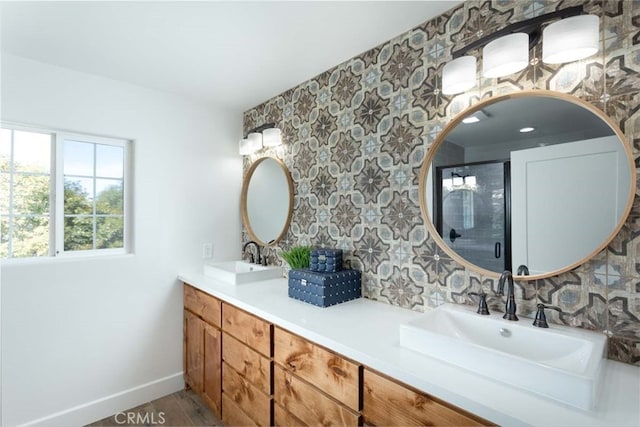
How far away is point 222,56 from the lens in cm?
192

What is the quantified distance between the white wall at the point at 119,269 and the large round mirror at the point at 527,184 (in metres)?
1.92

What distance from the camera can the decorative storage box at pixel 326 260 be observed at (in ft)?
6.09

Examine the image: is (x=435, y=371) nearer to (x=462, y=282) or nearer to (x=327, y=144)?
(x=462, y=282)

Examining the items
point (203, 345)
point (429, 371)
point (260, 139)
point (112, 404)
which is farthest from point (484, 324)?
point (112, 404)

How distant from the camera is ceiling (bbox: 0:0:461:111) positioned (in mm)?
1486

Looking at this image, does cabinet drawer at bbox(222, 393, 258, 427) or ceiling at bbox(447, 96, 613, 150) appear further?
cabinet drawer at bbox(222, 393, 258, 427)

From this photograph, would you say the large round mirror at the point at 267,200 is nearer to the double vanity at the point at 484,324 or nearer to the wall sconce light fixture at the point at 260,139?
the wall sconce light fixture at the point at 260,139

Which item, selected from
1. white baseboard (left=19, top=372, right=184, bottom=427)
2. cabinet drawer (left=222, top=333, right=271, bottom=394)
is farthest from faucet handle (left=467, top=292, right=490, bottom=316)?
white baseboard (left=19, top=372, right=184, bottom=427)

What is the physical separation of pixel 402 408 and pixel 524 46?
1399 mm

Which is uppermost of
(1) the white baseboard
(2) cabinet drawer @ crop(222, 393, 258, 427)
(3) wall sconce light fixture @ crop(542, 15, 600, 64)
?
(3) wall sconce light fixture @ crop(542, 15, 600, 64)

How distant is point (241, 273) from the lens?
2217 millimetres

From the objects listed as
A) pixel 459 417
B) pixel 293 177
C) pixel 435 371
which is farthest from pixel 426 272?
pixel 293 177

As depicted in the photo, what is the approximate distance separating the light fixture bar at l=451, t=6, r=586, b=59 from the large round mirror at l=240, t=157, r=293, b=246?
1.48m

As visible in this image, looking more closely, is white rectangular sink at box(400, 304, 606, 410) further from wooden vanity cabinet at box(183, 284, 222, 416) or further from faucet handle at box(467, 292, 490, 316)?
wooden vanity cabinet at box(183, 284, 222, 416)
